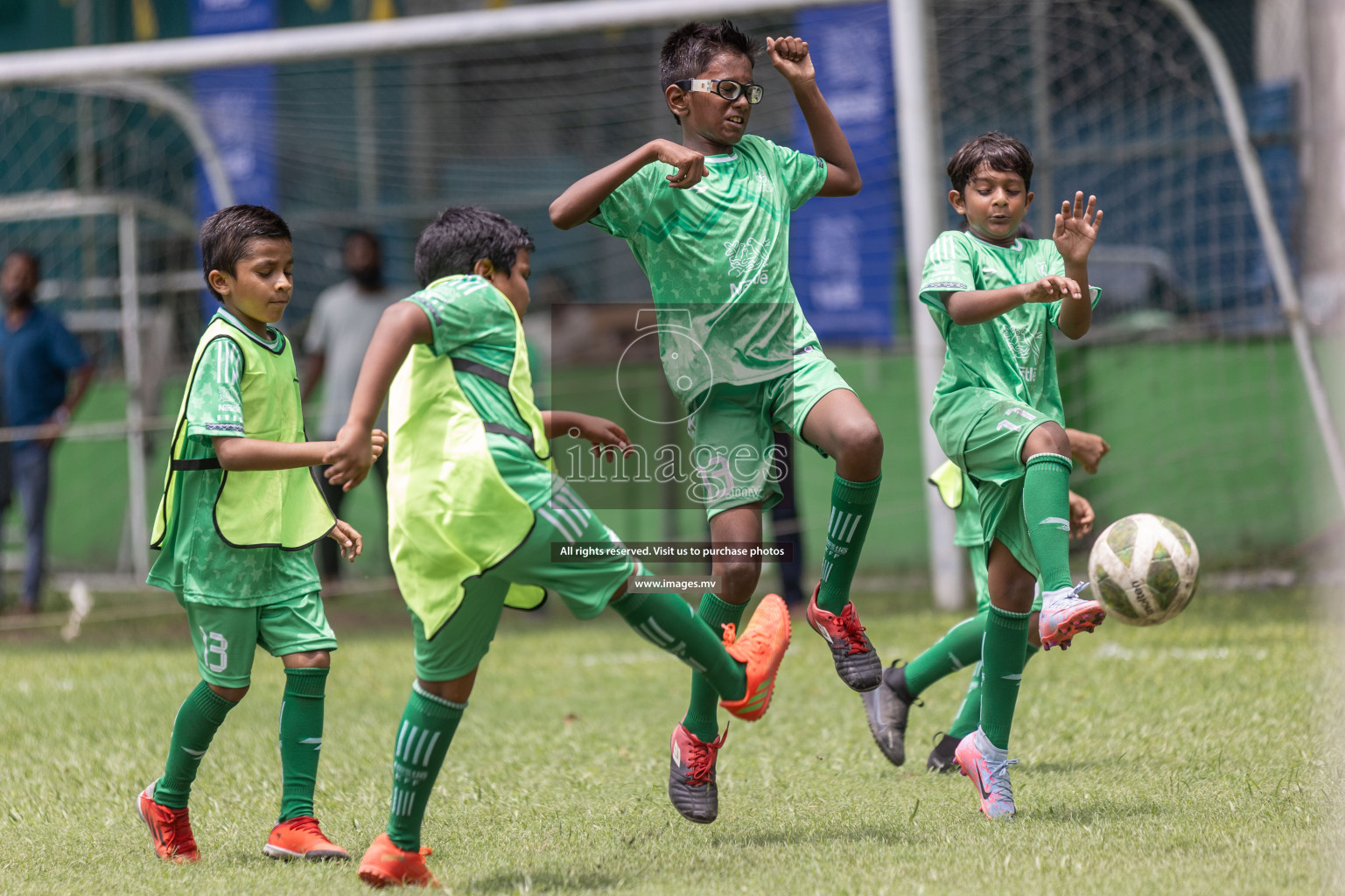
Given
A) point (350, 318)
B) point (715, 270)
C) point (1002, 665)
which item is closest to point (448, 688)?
point (715, 270)

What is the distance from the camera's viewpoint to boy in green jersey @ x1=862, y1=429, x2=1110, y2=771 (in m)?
4.49

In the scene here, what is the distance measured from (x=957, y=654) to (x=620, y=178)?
6.71 feet

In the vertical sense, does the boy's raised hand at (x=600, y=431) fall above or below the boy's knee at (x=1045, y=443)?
above

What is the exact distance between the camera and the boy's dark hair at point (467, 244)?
3.33 meters

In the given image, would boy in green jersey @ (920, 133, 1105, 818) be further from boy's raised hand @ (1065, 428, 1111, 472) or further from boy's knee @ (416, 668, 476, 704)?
boy's knee @ (416, 668, 476, 704)

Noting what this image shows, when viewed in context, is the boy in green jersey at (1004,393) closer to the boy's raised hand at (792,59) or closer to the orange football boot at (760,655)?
the boy's raised hand at (792,59)

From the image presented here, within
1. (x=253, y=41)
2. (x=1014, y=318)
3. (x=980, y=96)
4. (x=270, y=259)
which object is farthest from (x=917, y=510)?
(x=270, y=259)

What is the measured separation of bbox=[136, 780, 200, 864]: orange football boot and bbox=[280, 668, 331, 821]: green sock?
0.80 ft

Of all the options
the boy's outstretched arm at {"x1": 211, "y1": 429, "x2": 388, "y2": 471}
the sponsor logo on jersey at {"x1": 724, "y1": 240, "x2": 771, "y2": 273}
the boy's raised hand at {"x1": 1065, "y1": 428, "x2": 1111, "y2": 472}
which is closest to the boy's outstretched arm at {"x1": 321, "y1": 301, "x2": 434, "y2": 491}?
the boy's outstretched arm at {"x1": 211, "y1": 429, "x2": 388, "y2": 471}

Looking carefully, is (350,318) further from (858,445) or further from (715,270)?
(858,445)

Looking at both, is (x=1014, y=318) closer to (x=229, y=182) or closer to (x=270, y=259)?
(x=270, y=259)

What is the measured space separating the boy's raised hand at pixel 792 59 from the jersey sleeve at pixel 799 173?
20 centimetres

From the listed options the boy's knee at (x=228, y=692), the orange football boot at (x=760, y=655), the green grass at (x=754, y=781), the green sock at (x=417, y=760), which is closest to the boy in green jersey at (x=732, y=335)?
the orange football boot at (x=760, y=655)

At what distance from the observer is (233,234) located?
3656mm
